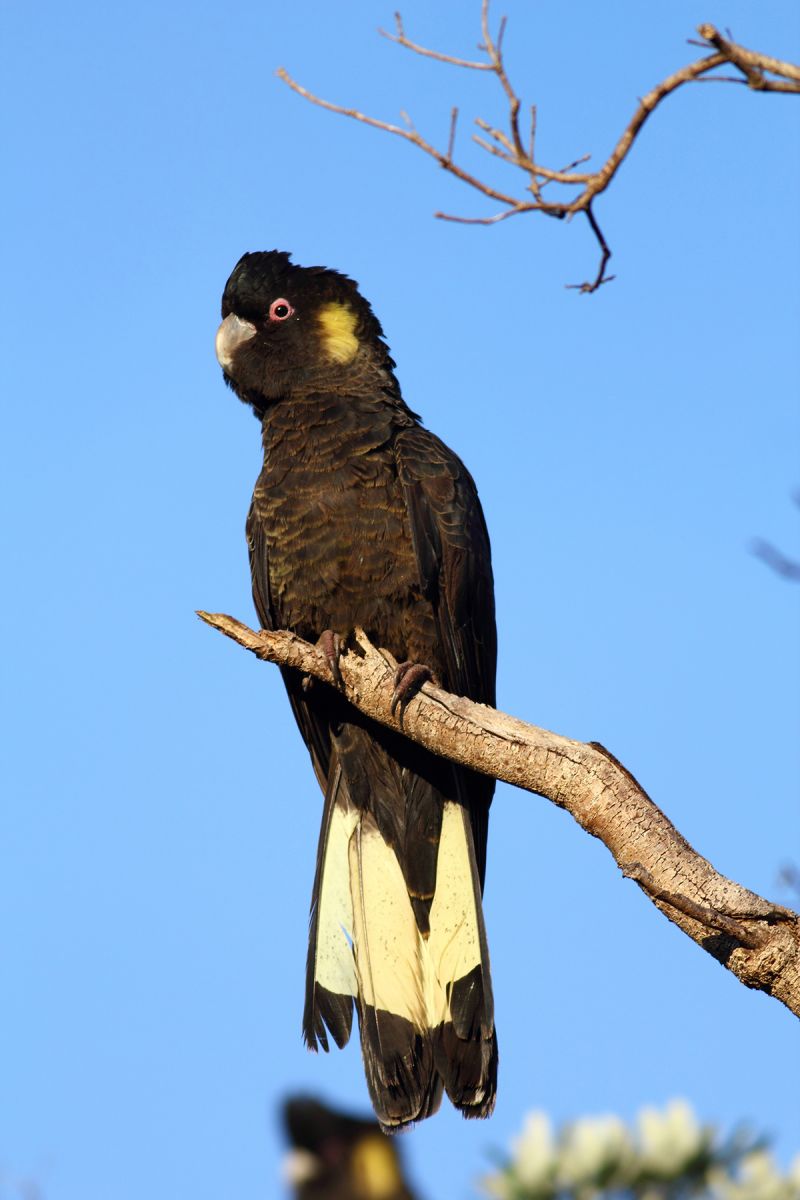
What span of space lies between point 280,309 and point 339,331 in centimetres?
34

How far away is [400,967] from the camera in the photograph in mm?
5379

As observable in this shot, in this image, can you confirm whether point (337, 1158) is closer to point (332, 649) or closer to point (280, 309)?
point (332, 649)

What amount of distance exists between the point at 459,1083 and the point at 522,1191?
2.95 m

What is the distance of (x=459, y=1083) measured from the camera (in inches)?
197

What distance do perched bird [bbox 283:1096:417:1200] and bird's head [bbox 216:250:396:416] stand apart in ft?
15.0

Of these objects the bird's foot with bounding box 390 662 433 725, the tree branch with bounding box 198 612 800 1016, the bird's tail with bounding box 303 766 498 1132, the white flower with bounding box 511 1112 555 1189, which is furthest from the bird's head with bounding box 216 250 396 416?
the white flower with bounding box 511 1112 555 1189

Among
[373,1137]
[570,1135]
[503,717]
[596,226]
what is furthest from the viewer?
[503,717]

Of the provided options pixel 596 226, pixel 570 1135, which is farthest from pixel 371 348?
pixel 570 1135

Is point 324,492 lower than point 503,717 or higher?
higher

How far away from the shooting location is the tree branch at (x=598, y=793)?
3.96m

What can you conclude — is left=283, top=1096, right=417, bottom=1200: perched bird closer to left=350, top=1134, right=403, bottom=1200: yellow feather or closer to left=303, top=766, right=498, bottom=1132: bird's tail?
left=350, top=1134, right=403, bottom=1200: yellow feather

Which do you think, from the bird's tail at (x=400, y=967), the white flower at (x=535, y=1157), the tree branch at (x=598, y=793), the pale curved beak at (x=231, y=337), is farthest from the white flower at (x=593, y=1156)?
the pale curved beak at (x=231, y=337)

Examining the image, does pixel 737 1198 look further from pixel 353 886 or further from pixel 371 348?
pixel 371 348

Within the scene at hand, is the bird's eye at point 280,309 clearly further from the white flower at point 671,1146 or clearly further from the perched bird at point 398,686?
the white flower at point 671,1146
